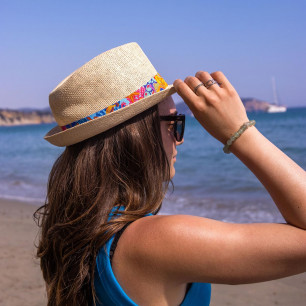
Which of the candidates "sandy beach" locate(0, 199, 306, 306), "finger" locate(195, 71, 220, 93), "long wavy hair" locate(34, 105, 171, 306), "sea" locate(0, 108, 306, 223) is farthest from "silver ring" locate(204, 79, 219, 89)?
"sandy beach" locate(0, 199, 306, 306)

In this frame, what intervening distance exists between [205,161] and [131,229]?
1670 cm

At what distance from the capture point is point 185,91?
1.43 metres

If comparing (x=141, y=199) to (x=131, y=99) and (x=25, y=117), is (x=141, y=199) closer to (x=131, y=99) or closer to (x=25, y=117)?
(x=131, y=99)

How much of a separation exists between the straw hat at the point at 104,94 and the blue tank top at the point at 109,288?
1.41ft

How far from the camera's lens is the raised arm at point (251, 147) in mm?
1304

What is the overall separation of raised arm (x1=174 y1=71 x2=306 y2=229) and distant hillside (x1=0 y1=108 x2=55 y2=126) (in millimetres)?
91302

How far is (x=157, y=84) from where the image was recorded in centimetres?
172

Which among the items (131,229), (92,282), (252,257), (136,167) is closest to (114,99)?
(136,167)

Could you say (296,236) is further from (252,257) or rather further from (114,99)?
(114,99)

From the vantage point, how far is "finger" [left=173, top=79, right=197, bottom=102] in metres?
1.42

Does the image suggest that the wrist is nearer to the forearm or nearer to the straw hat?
the forearm

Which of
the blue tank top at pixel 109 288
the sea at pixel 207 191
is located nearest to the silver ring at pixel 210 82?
the blue tank top at pixel 109 288

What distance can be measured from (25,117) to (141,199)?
95923 mm

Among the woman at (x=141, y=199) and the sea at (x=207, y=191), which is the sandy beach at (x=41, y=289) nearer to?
the sea at (x=207, y=191)
